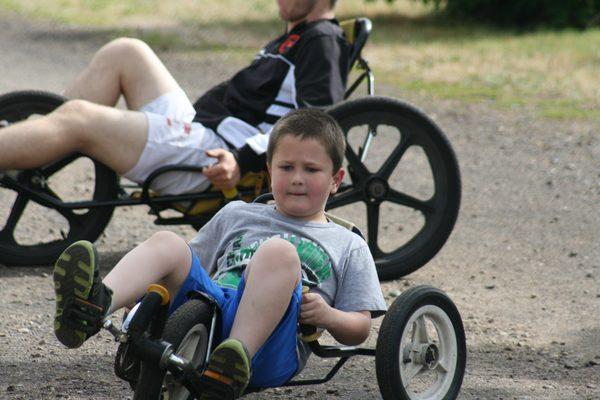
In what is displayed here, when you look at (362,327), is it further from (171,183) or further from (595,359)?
(171,183)

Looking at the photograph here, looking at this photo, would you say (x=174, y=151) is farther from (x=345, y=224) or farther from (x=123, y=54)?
(x=345, y=224)

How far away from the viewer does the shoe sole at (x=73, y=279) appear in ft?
10.00

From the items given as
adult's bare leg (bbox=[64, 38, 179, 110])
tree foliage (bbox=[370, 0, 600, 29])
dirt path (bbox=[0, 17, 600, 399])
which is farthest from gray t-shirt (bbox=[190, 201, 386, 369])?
tree foliage (bbox=[370, 0, 600, 29])

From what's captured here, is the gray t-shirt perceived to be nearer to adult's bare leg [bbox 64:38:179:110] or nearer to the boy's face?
the boy's face

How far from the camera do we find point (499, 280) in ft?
17.6

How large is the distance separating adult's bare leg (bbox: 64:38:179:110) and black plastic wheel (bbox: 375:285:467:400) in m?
2.14

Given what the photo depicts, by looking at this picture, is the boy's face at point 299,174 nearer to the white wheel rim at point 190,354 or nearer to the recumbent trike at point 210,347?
the recumbent trike at point 210,347

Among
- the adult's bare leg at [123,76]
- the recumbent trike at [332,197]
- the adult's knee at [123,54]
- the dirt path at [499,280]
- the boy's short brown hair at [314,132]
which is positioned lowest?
the dirt path at [499,280]

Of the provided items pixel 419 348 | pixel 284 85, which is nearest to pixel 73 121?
pixel 284 85

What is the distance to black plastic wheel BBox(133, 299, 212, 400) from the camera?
3039mm

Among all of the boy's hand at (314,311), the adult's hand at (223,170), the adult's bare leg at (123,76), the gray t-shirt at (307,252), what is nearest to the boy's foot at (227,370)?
the boy's hand at (314,311)

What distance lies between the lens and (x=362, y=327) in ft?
11.5

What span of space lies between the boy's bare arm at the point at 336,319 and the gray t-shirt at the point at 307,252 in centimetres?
5

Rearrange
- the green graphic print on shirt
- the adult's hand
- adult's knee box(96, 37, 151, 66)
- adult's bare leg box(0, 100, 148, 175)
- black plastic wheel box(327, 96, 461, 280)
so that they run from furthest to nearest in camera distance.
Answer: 1. adult's knee box(96, 37, 151, 66)
2. black plastic wheel box(327, 96, 461, 280)
3. the adult's hand
4. adult's bare leg box(0, 100, 148, 175)
5. the green graphic print on shirt
